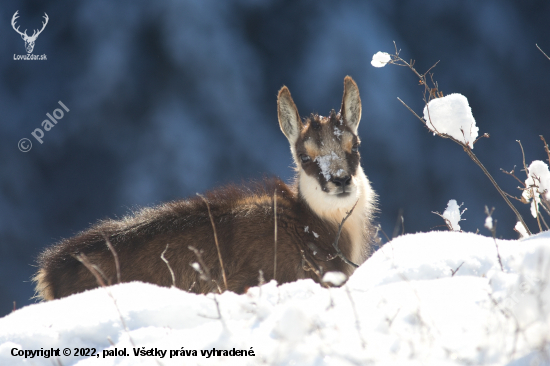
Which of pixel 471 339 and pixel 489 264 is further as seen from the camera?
pixel 489 264

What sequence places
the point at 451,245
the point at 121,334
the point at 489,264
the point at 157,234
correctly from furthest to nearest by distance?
the point at 157,234 < the point at 451,245 < the point at 489,264 < the point at 121,334

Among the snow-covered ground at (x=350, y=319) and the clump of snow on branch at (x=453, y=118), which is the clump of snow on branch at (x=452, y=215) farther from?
the snow-covered ground at (x=350, y=319)

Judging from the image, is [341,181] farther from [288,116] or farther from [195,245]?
[195,245]

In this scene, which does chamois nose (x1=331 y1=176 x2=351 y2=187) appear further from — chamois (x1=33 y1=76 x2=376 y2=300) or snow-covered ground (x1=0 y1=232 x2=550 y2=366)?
snow-covered ground (x1=0 y1=232 x2=550 y2=366)

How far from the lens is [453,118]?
5285 millimetres

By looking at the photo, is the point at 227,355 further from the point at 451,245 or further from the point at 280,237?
the point at 280,237

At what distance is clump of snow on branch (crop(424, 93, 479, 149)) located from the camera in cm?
523

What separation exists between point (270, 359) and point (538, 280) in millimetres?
1321

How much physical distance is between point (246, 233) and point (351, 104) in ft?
7.89

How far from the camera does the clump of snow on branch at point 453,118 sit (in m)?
5.23

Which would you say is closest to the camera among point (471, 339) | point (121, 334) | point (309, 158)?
point (471, 339)

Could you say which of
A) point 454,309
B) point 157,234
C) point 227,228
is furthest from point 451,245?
point 157,234

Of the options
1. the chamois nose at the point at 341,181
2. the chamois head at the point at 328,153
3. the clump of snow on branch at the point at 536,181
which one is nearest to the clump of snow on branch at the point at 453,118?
the clump of snow on branch at the point at 536,181

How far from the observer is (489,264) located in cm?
284
